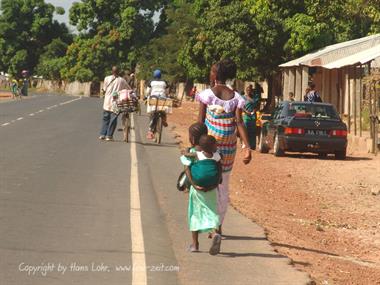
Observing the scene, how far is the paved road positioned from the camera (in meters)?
7.83

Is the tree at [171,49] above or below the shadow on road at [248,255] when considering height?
above

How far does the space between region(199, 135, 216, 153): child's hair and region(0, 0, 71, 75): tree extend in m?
106

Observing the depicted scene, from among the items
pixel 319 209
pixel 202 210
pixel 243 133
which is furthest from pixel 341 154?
pixel 202 210

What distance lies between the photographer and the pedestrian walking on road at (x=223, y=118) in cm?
932

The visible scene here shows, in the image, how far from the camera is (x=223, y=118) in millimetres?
9336

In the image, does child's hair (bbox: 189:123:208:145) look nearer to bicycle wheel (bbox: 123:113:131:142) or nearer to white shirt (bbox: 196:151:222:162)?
white shirt (bbox: 196:151:222:162)

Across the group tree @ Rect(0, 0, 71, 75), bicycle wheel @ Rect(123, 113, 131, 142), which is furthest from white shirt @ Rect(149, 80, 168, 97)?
tree @ Rect(0, 0, 71, 75)

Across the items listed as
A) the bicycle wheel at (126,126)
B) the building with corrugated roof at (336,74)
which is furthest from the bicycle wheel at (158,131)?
the building with corrugated roof at (336,74)

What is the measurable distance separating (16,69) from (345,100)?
81370 millimetres

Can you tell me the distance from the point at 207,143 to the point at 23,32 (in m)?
110

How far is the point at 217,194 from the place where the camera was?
29.6ft

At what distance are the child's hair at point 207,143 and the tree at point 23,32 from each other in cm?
10637

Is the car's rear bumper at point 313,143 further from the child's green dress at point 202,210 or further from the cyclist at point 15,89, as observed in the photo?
the cyclist at point 15,89

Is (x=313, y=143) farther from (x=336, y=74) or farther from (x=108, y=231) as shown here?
(x=336, y=74)
